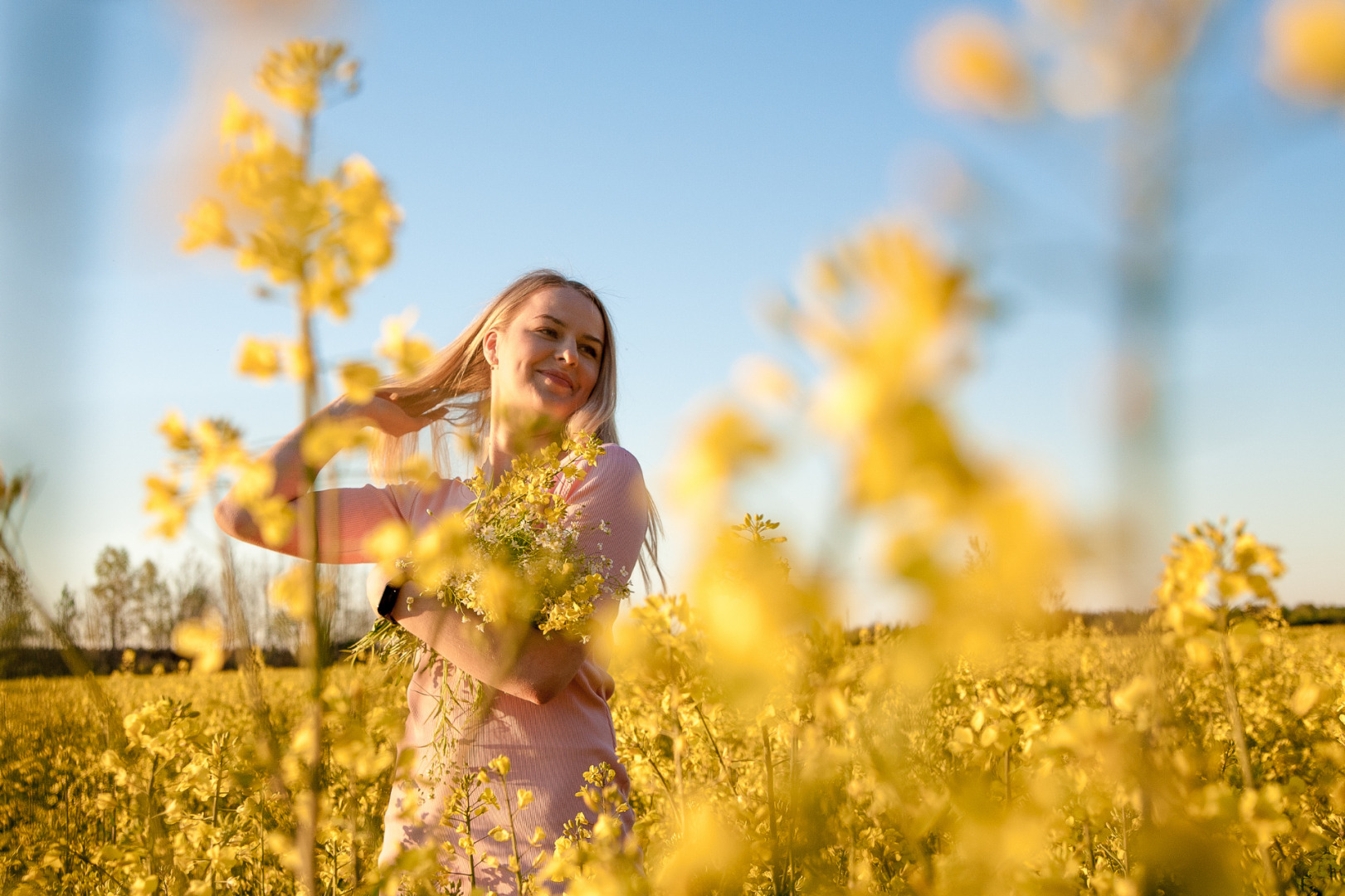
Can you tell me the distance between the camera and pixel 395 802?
7.00 ft

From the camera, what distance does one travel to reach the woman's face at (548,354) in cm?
262

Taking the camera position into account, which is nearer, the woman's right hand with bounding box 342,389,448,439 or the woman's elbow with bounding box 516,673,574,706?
the woman's elbow with bounding box 516,673,574,706

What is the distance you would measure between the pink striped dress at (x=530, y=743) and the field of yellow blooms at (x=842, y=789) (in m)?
0.07

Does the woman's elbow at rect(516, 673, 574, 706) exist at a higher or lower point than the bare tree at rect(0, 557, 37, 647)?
lower

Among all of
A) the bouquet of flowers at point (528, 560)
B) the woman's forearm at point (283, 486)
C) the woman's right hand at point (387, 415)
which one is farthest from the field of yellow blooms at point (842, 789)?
Result: the woman's right hand at point (387, 415)

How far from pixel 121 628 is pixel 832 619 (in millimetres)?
28556

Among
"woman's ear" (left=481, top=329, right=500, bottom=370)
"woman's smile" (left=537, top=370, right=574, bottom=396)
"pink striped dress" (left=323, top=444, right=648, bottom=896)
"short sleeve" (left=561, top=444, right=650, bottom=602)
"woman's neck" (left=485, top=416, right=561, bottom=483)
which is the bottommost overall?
"pink striped dress" (left=323, top=444, right=648, bottom=896)

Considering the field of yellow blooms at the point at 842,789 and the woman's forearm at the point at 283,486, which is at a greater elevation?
the woman's forearm at the point at 283,486

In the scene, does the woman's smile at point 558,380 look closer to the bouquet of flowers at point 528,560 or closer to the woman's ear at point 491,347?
the woman's ear at point 491,347

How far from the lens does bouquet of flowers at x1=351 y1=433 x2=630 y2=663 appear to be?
5.37 ft

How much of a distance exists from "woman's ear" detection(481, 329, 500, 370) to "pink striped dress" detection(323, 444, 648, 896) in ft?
2.29

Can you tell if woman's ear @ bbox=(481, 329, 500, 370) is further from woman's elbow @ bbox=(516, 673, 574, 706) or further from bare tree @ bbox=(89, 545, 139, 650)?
bare tree @ bbox=(89, 545, 139, 650)

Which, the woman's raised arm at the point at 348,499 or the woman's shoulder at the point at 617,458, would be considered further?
the woman's shoulder at the point at 617,458

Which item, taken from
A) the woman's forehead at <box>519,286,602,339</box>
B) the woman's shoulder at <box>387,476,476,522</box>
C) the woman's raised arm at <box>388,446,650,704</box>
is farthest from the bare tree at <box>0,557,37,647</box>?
the woman's forehead at <box>519,286,602,339</box>
